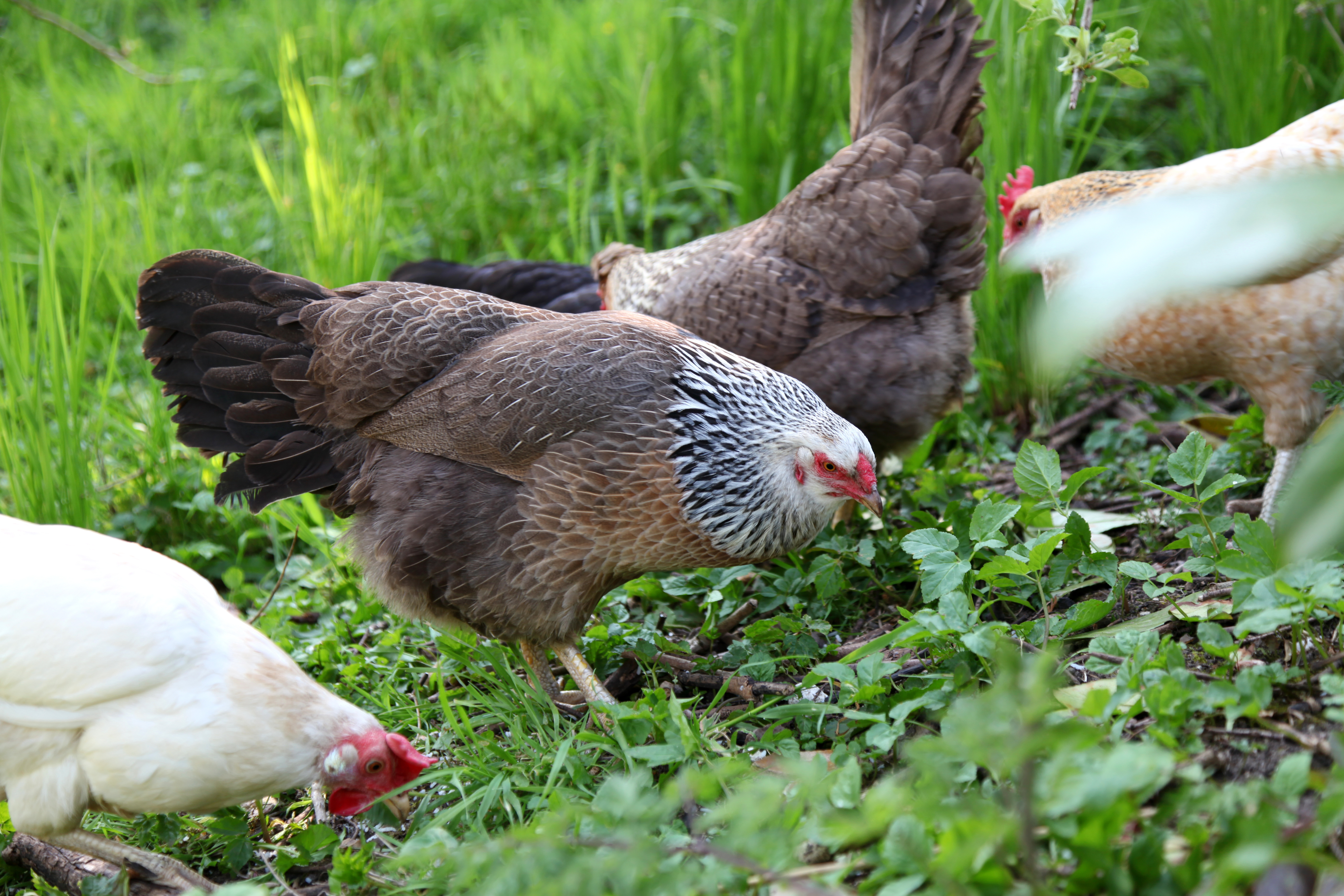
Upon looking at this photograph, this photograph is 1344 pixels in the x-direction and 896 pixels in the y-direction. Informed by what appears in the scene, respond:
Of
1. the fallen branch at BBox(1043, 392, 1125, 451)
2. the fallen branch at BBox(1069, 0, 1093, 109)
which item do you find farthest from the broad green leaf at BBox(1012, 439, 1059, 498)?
the fallen branch at BBox(1043, 392, 1125, 451)

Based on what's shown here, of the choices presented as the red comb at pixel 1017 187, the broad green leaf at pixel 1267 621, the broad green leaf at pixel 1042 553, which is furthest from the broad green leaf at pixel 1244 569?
the red comb at pixel 1017 187

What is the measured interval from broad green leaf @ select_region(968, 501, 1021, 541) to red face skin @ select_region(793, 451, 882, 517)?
1.02ft

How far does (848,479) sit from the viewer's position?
2.51m

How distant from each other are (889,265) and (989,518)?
133 centimetres

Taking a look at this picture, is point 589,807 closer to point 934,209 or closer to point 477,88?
point 934,209

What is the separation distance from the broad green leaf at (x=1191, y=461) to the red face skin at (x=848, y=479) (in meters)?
0.67

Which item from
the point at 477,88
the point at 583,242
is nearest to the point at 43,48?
the point at 477,88

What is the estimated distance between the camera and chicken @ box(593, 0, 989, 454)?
10.6 feet

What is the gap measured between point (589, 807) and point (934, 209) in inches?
87.8

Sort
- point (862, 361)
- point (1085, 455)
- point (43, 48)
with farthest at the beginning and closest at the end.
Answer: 1. point (43, 48)
2. point (1085, 455)
3. point (862, 361)

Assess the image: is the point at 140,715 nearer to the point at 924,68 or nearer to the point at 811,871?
the point at 811,871

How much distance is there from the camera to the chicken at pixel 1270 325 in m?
2.43

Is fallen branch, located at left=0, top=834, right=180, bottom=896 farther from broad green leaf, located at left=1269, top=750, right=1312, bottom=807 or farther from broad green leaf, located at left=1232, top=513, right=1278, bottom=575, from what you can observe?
broad green leaf, located at left=1232, top=513, right=1278, bottom=575

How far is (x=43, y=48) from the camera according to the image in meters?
4.36
